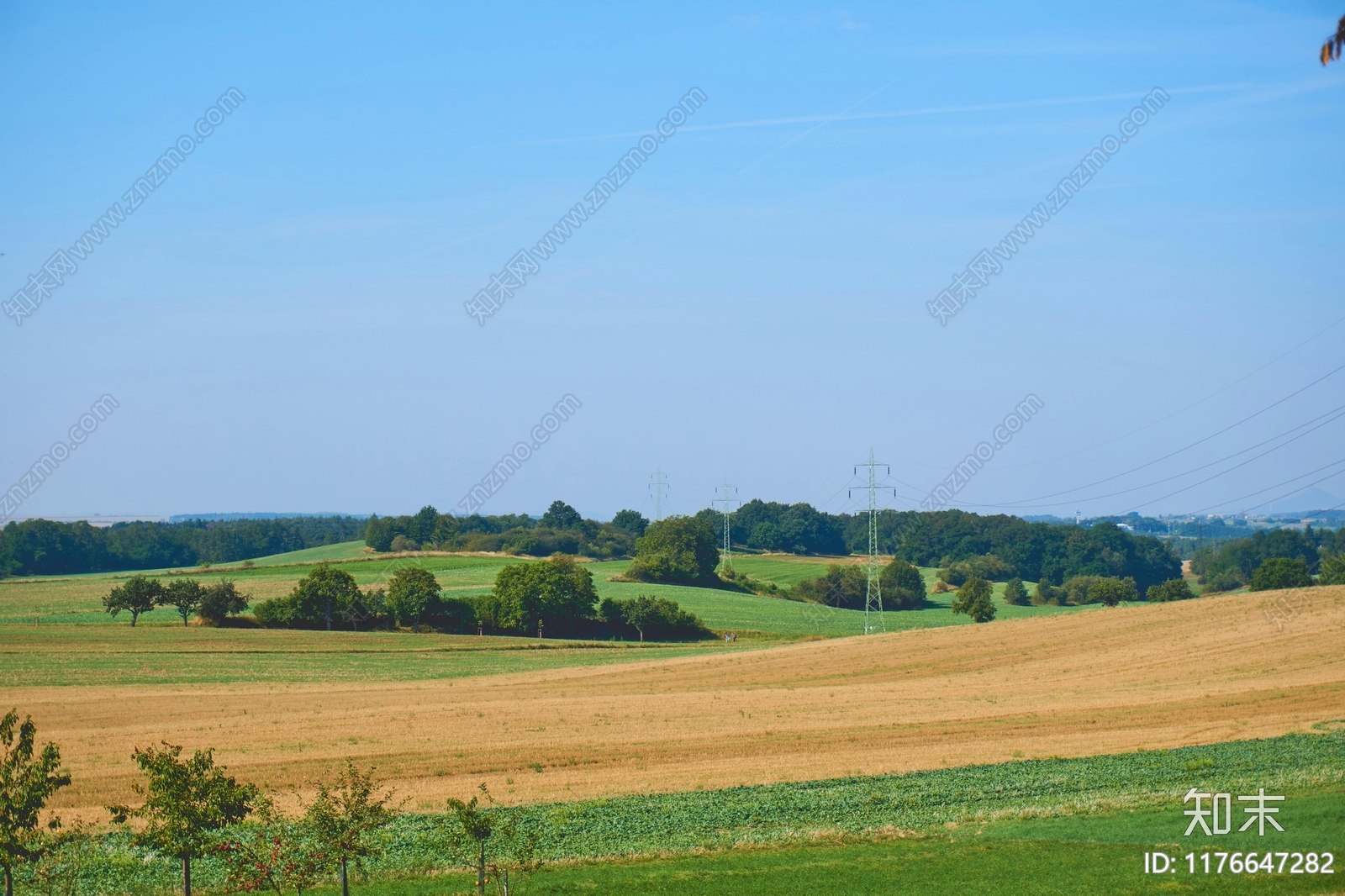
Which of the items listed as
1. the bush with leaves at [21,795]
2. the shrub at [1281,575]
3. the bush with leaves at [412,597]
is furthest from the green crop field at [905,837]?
the shrub at [1281,575]

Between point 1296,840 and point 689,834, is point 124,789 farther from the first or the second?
point 1296,840

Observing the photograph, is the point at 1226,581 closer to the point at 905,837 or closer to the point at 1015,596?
the point at 1015,596

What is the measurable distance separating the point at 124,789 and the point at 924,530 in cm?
13821

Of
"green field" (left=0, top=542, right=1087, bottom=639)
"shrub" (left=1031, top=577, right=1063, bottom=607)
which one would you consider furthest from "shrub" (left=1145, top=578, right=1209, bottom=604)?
"shrub" (left=1031, top=577, right=1063, bottom=607)

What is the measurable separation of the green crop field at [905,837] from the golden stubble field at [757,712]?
9.55 feet

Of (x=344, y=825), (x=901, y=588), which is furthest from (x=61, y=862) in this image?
(x=901, y=588)

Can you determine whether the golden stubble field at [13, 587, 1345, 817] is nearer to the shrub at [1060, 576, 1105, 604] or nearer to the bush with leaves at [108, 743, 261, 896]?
the bush with leaves at [108, 743, 261, 896]

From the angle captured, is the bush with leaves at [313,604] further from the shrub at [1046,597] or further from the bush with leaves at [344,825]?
the shrub at [1046,597]

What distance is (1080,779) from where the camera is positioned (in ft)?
82.7

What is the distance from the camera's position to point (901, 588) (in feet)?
347

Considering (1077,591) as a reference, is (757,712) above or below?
above

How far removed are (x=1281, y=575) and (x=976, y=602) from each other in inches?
937

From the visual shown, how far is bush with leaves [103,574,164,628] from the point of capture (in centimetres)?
7469

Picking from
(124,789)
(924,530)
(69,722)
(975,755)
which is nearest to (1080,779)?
(975,755)
